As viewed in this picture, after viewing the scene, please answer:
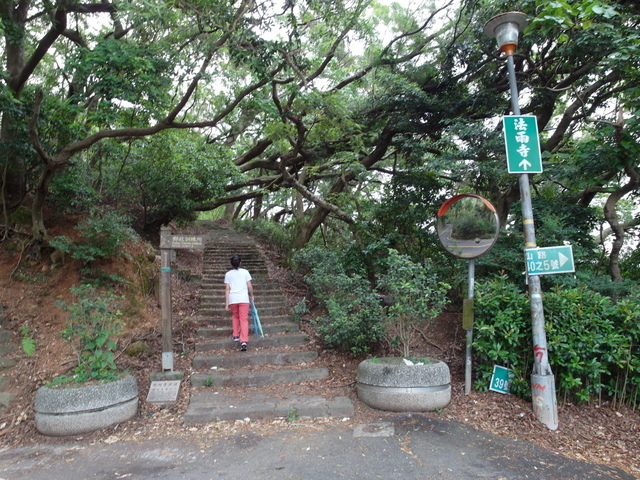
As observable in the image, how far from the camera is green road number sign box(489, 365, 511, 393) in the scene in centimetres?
517

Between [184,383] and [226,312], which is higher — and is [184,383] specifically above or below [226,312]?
below

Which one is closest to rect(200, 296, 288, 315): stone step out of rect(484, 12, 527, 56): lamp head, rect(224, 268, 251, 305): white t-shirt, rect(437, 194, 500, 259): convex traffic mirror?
rect(224, 268, 251, 305): white t-shirt

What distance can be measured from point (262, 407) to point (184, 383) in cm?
140

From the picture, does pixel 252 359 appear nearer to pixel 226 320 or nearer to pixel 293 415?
pixel 226 320

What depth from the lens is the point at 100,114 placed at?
6.37 meters

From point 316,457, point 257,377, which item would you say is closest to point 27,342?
point 257,377

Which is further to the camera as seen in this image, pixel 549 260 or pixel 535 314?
pixel 535 314

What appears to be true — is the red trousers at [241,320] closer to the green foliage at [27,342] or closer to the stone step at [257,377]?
the stone step at [257,377]

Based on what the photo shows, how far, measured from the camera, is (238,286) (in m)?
6.68

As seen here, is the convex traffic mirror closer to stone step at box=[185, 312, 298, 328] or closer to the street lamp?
the street lamp

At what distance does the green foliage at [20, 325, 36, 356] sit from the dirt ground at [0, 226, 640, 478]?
80 millimetres

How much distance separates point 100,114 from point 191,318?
3.74 meters

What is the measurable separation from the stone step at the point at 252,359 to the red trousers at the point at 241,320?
298 mm

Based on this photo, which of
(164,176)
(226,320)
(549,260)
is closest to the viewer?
(549,260)
